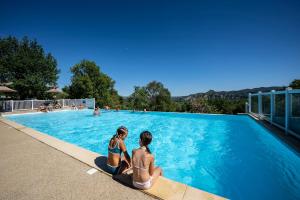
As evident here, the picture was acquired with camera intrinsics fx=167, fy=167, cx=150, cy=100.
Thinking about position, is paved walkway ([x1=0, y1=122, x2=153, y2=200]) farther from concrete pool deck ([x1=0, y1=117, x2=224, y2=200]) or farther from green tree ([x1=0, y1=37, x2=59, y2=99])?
green tree ([x1=0, y1=37, x2=59, y2=99])

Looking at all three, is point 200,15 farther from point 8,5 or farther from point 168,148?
point 8,5

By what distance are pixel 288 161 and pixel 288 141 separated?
1.01m

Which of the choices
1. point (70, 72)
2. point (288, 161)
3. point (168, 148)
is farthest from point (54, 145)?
point (70, 72)

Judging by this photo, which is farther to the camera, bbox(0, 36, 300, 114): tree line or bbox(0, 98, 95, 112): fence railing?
bbox(0, 36, 300, 114): tree line

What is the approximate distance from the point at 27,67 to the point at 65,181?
25.4 m

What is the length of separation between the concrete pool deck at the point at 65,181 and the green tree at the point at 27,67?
2122cm

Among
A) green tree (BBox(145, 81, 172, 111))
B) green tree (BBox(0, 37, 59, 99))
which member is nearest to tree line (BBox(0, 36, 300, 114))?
green tree (BBox(0, 37, 59, 99))

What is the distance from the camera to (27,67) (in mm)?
22531

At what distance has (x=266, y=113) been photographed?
9.91m

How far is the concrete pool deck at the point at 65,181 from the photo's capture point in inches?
97.7

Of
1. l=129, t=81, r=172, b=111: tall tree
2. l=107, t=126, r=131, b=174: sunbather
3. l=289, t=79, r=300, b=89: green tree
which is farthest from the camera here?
l=129, t=81, r=172, b=111: tall tree

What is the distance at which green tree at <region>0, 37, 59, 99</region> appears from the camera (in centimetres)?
2192

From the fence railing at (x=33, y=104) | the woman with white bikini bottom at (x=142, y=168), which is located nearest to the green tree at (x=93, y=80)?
the fence railing at (x=33, y=104)

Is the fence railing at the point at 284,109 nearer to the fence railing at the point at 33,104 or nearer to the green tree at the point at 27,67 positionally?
the fence railing at the point at 33,104
